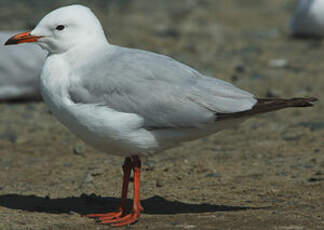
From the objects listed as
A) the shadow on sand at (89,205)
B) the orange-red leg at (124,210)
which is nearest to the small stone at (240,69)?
the shadow on sand at (89,205)

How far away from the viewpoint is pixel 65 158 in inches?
257

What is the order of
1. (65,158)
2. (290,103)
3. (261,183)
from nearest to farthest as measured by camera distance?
(290,103)
(261,183)
(65,158)

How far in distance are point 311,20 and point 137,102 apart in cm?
765

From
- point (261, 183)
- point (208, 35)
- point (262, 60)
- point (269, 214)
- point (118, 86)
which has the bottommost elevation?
point (269, 214)

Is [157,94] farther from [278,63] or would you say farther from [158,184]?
[278,63]

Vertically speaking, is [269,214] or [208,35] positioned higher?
[208,35]

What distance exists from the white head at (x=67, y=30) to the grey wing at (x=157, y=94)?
292 millimetres

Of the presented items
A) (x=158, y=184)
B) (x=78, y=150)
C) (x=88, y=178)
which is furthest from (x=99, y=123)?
(x=78, y=150)

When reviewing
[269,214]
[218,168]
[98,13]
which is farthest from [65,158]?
[98,13]

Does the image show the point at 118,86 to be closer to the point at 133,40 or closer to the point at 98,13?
the point at 133,40

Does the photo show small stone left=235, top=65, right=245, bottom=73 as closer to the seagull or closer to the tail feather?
the seagull

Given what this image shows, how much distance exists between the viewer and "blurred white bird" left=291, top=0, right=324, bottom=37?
1145 cm

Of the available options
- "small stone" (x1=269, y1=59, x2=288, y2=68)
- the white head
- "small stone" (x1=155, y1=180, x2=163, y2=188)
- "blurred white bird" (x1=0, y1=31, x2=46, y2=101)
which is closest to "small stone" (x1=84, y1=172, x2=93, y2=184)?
"small stone" (x1=155, y1=180, x2=163, y2=188)

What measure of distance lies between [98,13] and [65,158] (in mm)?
6107
